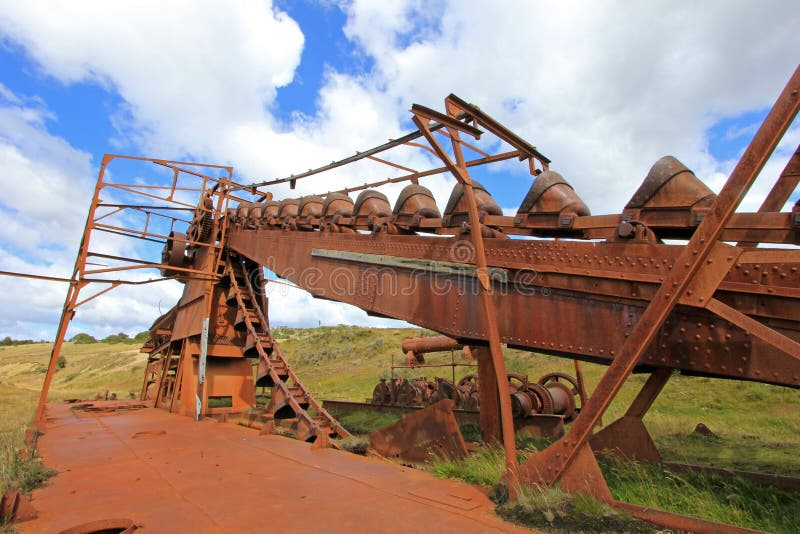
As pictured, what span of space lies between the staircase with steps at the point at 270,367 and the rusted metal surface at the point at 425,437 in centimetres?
98

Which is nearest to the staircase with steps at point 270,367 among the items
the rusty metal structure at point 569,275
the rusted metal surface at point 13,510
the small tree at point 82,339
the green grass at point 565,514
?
the rusty metal structure at point 569,275

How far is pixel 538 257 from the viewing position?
4.41 metres

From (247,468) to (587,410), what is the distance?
3.54 metres

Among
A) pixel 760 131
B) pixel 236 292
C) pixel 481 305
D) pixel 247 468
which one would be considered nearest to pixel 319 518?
pixel 247 468

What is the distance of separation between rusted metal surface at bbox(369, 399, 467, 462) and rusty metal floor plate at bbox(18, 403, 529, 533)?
1.41ft

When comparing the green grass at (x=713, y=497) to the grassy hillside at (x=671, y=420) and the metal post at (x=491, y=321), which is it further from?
the metal post at (x=491, y=321)

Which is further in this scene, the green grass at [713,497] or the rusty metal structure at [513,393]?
the rusty metal structure at [513,393]

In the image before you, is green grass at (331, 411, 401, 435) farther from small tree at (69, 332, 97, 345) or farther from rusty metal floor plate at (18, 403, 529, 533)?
small tree at (69, 332, 97, 345)

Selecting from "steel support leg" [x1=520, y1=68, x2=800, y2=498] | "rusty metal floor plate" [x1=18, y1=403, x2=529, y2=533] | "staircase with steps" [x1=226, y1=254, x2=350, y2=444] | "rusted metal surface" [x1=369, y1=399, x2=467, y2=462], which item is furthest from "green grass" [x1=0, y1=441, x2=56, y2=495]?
"steel support leg" [x1=520, y1=68, x2=800, y2=498]

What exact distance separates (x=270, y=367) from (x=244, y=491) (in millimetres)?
4650

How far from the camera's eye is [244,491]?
3791 mm

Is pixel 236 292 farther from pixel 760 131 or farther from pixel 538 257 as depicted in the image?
pixel 760 131

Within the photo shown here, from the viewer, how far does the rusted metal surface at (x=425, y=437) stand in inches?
201

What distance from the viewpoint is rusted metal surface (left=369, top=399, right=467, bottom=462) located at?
5094 mm
